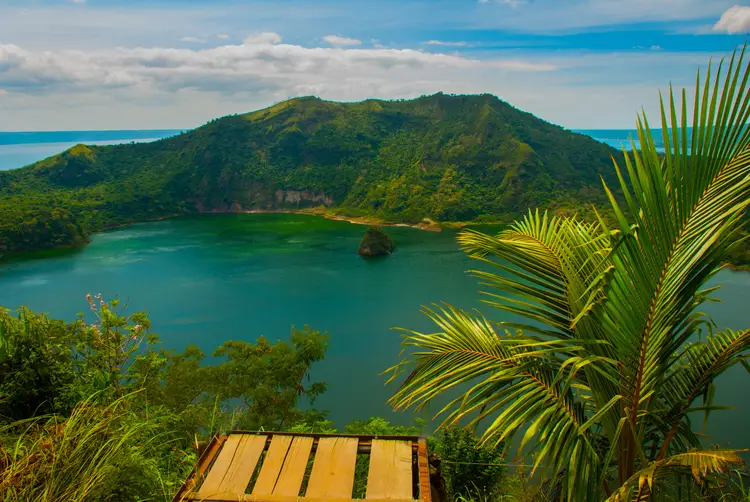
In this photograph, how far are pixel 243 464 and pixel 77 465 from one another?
690 mm

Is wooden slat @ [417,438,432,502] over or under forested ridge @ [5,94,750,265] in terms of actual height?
over

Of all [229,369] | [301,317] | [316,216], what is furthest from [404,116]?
[229,369]

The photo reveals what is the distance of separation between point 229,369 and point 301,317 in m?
14.1

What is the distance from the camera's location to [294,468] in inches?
86.0

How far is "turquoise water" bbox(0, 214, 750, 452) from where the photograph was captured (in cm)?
1903

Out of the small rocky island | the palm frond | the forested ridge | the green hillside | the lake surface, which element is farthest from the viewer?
the green hillside

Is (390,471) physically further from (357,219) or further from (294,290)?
(357,219)

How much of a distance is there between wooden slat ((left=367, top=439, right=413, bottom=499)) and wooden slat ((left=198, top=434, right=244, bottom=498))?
61cm

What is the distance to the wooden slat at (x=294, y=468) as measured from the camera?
2047mm

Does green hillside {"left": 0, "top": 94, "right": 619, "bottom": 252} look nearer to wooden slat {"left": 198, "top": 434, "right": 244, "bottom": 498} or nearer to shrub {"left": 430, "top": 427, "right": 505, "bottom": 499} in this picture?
shrub {"left": 430, "top": 427, "right": 505, "bottom": 499}

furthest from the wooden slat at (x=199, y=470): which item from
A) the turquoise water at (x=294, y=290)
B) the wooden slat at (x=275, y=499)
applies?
the turquoise water at (x=294, y=290)

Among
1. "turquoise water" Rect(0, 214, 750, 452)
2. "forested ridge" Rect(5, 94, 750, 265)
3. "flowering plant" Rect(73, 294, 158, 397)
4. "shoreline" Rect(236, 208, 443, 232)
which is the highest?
"flowering plant" Rect(73, 294, 158, 397)

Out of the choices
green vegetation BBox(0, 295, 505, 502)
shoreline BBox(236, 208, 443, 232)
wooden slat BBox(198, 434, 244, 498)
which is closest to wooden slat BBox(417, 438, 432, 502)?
wooden slat BBox(198, 434, 244, 498)

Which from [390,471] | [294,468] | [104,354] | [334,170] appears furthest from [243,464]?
[334,170]
